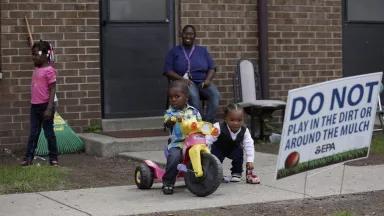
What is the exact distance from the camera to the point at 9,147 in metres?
10.8

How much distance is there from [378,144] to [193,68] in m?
3.05

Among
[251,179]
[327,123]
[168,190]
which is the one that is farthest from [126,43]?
[327,123]

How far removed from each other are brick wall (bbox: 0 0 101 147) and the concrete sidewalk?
3.32 m

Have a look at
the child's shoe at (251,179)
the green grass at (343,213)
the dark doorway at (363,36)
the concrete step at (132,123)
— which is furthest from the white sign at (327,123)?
the dark doorway at (363,36)

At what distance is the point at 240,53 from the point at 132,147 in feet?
9.85

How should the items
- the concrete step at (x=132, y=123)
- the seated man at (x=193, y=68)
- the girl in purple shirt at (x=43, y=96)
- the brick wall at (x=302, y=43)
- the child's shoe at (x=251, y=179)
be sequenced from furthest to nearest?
1. the brick wall at (x=302, y=43)
2. the concrete step at (x=132, y=123)
3. the seated man at (x=193, y=68)
4. the girl in purple shirt at (x=43, y=96)
5. the child's shoe at (x=251, y=179)

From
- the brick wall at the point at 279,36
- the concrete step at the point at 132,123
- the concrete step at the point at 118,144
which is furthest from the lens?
the brick wall at the point at 279,36

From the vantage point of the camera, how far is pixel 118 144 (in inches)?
401

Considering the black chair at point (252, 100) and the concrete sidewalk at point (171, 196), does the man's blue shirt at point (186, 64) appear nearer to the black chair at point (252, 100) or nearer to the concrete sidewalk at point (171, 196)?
the black chair at point (252, 100)

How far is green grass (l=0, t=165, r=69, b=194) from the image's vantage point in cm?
780

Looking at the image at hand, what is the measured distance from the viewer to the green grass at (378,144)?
10609 millimetres

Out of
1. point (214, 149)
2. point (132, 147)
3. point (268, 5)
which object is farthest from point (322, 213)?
point (268, 5)

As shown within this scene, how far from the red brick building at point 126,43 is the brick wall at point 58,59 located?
1cm

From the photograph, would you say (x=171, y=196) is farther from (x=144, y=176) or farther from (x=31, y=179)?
(x=31, y=179)
